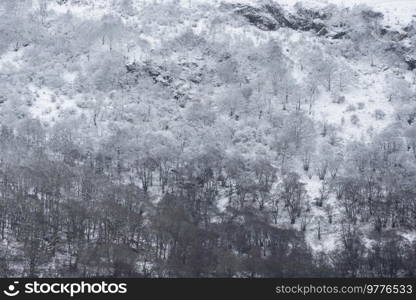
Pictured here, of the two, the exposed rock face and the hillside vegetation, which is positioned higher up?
the exposed rock face

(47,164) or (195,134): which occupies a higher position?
(195,134)

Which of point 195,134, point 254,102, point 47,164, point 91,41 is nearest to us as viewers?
point 47,164

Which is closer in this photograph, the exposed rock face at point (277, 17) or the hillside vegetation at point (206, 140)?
the hillside vegetation at point (206, 140)

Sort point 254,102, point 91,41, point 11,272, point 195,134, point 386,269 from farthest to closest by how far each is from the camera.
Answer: point 91,41, point 254,102, point 195,134, point 386,269, point 11,272

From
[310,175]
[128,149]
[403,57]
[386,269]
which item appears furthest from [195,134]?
[403,57]

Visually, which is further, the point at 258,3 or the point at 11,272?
the point at 258,3

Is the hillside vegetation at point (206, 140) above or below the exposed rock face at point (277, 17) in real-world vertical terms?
below

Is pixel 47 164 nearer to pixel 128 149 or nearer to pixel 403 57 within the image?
pixel 128 149

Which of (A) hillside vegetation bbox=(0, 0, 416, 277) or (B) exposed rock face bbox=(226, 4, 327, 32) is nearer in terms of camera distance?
(A) hillside vegetation bbox=(0, 0, 416, 277)

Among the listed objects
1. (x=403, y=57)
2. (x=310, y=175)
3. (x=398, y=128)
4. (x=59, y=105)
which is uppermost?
(x=403, y=57)

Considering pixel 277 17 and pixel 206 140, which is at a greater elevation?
pixel 277 17

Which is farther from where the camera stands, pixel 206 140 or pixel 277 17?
pixel 277 17
